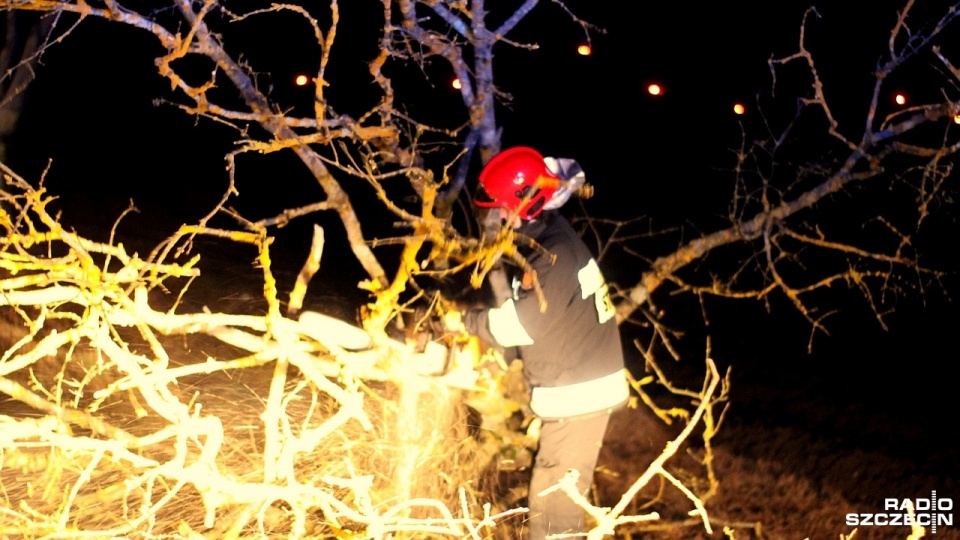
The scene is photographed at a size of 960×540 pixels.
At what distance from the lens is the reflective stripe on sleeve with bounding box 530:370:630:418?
12.9ft

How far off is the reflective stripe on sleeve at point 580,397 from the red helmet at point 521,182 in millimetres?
866

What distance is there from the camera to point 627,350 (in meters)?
7.79

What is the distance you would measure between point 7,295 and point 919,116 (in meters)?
4.64

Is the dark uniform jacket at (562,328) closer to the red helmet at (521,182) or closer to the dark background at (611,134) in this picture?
the red helmet at (521,182)

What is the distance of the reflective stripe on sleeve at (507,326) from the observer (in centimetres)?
372

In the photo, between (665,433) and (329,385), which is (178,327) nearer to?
(329,385)

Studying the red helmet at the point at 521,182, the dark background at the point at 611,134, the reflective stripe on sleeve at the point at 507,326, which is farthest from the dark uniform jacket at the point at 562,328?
the dark background at the point at 611,134

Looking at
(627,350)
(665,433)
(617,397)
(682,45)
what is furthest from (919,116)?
(682,45)

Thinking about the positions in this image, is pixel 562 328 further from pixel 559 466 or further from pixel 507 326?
pixel 559 466

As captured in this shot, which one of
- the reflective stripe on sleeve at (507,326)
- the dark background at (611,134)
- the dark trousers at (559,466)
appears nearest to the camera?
the reflective stripe on sleeve at (507,326)

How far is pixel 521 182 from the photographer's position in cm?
378

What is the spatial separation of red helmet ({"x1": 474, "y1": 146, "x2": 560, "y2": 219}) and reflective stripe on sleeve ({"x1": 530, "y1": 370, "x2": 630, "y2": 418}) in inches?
34.1

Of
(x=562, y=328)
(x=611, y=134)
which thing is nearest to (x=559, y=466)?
(x=562, y=328)

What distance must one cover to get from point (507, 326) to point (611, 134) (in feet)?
39.8
